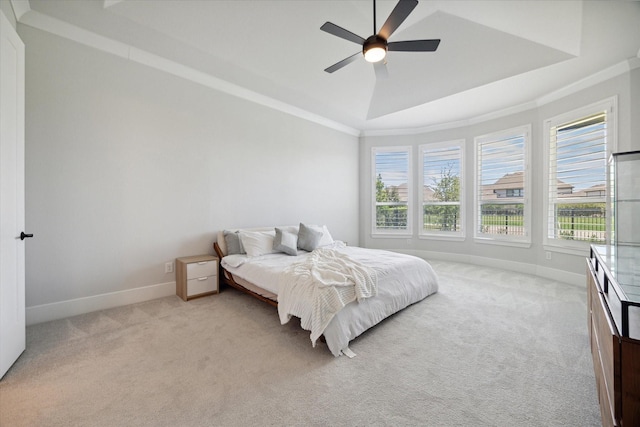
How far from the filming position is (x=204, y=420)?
1.45 meters

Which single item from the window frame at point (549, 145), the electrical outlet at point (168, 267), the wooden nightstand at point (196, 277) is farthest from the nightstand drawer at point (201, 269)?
the window frame at point (549, 145)

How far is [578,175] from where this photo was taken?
380 centimetres

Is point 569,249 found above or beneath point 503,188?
beneath

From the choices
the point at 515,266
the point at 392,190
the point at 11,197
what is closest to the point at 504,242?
the point at 515,266

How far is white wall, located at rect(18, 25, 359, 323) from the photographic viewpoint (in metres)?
2.62

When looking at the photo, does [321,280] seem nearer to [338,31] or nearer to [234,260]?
[234,260]

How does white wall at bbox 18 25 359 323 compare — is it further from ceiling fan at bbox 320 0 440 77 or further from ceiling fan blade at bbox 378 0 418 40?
ceiling fan blade at bbox 378 0 418 40

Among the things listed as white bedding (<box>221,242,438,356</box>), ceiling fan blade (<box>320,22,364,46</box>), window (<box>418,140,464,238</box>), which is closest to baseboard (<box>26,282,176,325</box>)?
white bedding (<box>221,242,438,356</box>)

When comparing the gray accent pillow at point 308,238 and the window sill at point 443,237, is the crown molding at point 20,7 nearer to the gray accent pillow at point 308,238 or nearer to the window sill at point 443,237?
the gray accent pillow at point 308,238

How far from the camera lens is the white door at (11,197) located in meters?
1.80

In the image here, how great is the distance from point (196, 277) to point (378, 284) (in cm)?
226

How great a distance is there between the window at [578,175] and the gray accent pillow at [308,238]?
378cm

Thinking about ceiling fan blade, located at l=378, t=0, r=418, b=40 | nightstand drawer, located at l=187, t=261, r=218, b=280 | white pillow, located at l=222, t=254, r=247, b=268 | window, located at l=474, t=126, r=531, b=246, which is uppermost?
ceiling fan blade, located at l=378, t=0, r=418, b=40

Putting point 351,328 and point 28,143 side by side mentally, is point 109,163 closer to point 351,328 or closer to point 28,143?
point 28,143
